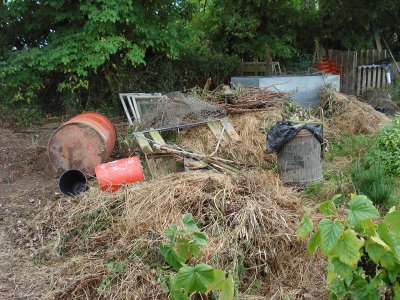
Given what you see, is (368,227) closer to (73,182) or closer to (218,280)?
(218,280)

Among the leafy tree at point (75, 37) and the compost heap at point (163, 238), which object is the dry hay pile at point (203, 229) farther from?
the leafy tree at point (75, 37)

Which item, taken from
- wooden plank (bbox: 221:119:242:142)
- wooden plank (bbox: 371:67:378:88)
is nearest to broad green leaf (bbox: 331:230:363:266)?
wooden plank (bbox: 221:119:242:142)

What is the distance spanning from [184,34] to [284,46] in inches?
155

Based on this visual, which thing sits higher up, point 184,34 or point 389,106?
point 184,34

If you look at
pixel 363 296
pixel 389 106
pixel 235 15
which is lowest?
pixel 389 106

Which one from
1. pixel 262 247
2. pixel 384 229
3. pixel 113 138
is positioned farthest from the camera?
pixel 113 138

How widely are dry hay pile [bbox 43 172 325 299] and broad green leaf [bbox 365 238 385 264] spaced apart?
1816 millimetres

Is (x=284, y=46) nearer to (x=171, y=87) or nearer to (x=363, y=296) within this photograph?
(x=171, y=87)

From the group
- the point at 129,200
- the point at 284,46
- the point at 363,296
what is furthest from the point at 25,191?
the point at 284,46

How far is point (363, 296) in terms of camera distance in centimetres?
190

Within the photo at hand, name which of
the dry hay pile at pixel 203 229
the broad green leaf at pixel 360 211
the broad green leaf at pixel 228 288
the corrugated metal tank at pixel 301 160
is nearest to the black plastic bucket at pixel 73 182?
the dry hay pile at pixel 203 229

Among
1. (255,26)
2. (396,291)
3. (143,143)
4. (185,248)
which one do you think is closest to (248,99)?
(143,143)

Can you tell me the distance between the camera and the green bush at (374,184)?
16.2ft

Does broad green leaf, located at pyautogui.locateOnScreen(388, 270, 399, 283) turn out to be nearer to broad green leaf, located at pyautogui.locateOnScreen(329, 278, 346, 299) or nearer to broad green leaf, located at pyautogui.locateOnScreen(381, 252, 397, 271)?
broad green leaf, located at pyautogui.locateOnScreen(381, 252, 397, 271)
